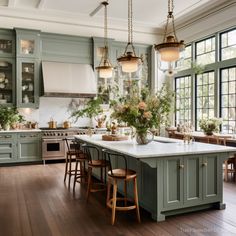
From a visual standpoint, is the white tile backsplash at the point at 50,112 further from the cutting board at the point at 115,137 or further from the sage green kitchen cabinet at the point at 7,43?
the cutting board at the point at 115,137

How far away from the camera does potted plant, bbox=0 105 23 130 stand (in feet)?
23.1

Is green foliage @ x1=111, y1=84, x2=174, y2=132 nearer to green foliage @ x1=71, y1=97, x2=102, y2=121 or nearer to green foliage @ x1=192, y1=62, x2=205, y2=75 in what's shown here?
green foliage @ x1=71, y1=97, x2=102, y2=121

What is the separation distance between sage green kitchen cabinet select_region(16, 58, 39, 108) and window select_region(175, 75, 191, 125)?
4071 mm

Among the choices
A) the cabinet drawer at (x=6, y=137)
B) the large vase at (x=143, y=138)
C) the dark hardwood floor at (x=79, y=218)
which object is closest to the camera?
the dark hardwood floor at (x=79, y=218)

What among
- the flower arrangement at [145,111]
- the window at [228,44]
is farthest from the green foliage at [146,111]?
the window at [228,44]

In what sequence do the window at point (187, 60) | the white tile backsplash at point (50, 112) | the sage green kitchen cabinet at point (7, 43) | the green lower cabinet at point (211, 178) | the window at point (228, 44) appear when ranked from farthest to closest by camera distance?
the window at point (187, 60)
the white tile backsplash at point (50, 112)
the sage green kitchen cabinet at point (7, 43)
the window at point (228, 44)
the green lower cabinet at point (211, 178)

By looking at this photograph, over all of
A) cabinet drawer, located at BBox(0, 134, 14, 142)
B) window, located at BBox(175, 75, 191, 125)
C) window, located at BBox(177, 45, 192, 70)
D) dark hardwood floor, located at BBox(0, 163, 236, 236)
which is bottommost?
dark hardwood floor, located at BBox(0, 163, 236, 236)

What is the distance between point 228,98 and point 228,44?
1.29 m

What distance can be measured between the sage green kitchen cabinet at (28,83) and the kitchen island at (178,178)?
13.8 feet

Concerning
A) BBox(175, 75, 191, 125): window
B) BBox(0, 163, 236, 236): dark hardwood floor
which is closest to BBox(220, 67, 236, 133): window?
BBox(175, 75, 191, 125): window

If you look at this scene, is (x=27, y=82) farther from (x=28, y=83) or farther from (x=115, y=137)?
(x=115, y=137)

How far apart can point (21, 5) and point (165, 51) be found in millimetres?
4905

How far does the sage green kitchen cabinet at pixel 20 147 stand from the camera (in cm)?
696

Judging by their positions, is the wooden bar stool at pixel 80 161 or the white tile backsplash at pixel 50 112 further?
the white tile backsplash at pixel 50 112
